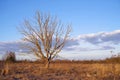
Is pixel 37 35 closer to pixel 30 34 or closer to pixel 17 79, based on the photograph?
pixel 30 34

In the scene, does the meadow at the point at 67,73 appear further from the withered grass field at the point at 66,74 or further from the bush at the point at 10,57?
the bush at the point at 10,57

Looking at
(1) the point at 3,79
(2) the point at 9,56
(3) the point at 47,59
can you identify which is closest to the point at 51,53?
(3) the point at 47,59

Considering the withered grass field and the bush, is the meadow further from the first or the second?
the bush

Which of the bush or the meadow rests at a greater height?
the bush

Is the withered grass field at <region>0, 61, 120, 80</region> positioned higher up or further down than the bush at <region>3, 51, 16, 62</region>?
further down

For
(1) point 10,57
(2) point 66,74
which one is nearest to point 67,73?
(2) point 66,74

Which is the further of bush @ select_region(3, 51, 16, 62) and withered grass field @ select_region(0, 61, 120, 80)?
bush @ select_region(3, 51, 16, 62)

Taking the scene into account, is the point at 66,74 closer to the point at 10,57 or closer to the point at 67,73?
the point at 67,73

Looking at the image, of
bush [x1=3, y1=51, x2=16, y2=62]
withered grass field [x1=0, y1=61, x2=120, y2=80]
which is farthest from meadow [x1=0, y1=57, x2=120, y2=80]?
bush [x1=3, y1=51, x2=16, y2=62]

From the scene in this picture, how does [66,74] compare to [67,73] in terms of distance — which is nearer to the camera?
[66,74]

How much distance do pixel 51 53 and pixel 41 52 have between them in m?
0.87

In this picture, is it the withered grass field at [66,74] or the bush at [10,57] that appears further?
the bush at [10,57]

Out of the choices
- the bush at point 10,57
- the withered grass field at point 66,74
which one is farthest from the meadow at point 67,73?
the bush at point 10,57

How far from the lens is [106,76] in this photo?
1460cm
